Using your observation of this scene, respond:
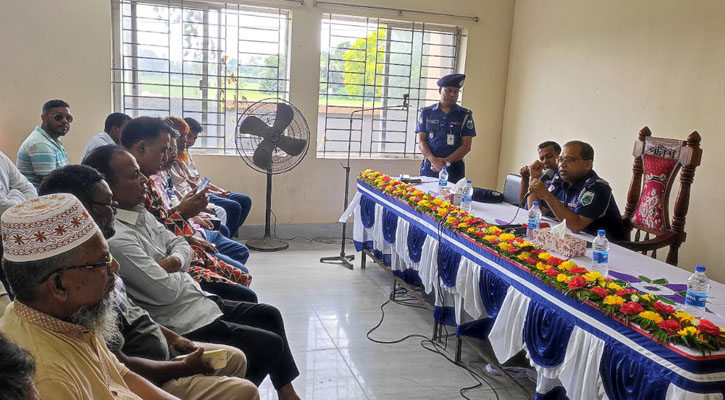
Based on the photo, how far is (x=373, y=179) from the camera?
4.29 meters

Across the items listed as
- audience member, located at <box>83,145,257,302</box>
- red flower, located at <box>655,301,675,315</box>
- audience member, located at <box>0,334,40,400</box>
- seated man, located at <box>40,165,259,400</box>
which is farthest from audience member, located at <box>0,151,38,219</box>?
red flower, located at <box>655,301,675,315</box>

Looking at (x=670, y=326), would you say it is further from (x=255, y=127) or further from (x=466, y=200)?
(x=255, y=127)

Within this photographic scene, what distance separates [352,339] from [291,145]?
82.5 inches

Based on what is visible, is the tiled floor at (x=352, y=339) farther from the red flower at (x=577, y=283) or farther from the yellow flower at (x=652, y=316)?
the yellow flower at (x=652, y=316)

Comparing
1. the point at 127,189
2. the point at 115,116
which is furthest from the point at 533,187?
the point at 115,116

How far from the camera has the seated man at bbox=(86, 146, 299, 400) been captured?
192 centimetres

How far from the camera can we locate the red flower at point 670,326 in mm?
1589

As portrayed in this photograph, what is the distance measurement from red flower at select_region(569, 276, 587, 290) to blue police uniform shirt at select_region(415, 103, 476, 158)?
9.88ft

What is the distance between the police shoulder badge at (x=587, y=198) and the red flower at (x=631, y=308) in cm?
120

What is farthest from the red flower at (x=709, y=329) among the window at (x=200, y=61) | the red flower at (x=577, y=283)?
the window at (x=200, y=61)

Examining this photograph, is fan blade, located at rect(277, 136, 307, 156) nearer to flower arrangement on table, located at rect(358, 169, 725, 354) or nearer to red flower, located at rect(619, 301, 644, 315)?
flower arrangement on table, located at rect(358, 169, 725, 354)

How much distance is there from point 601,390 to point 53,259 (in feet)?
5.69

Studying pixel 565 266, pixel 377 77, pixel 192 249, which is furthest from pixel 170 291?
pixel 377 77

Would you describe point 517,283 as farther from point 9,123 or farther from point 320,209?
point 9,123
